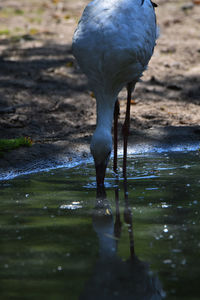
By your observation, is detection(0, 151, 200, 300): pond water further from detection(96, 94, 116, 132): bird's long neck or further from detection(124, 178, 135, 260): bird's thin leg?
detection(96, 94, 116, 132): bird's long neck

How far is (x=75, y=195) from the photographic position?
5176 mm

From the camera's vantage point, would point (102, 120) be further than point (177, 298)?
Yes

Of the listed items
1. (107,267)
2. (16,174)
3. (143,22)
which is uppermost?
(143,22)

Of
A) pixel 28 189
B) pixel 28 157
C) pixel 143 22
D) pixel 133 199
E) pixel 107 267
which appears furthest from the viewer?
pixel 28 157

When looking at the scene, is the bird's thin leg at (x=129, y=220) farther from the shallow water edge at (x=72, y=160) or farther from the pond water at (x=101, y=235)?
the shallow water edge at (x=72, y=160)

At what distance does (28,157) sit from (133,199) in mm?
1892

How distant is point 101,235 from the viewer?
416 cm

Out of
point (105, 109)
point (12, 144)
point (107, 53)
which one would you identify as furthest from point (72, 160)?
point (107, 53)

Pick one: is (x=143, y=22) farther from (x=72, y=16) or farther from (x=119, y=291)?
(x=72, y=16)

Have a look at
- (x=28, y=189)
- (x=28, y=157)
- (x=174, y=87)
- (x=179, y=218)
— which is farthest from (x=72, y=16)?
(x=179, y=218)

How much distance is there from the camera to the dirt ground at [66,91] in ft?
24.2

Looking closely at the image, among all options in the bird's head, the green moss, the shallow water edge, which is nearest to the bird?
the bird's head

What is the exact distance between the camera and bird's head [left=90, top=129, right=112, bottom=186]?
17.3 ft

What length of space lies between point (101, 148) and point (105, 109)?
60 centimetres
